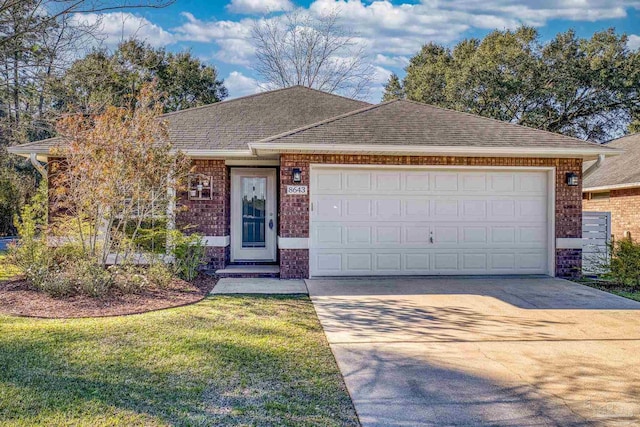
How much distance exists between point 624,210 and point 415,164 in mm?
7770

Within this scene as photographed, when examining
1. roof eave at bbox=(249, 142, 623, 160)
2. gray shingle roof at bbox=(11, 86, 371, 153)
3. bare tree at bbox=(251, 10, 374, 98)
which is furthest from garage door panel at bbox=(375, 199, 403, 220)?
bare tree at bbox=(251, 10, 374, 98)

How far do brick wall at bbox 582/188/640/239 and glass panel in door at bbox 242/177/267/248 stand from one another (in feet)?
33.5

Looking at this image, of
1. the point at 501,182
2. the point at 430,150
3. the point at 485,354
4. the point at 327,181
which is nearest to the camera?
the point at 485,354

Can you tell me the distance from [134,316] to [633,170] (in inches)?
544

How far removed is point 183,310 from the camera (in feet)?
20.6

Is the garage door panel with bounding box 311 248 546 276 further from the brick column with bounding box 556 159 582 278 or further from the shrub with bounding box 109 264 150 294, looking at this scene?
the shrub with bounding box 109 264 150 294

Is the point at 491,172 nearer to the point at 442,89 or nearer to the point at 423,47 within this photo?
the point at 442,89

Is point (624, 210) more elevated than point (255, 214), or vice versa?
point (624, 210)

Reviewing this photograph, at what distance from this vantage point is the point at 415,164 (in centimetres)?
927

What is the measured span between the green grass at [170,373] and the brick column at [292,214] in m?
3.20

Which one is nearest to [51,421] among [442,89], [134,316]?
[134,316]

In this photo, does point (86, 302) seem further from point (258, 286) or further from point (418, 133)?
point (418, 133)

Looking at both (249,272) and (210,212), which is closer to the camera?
(249,272)

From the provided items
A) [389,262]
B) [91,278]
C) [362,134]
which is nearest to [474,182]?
[389,262]
